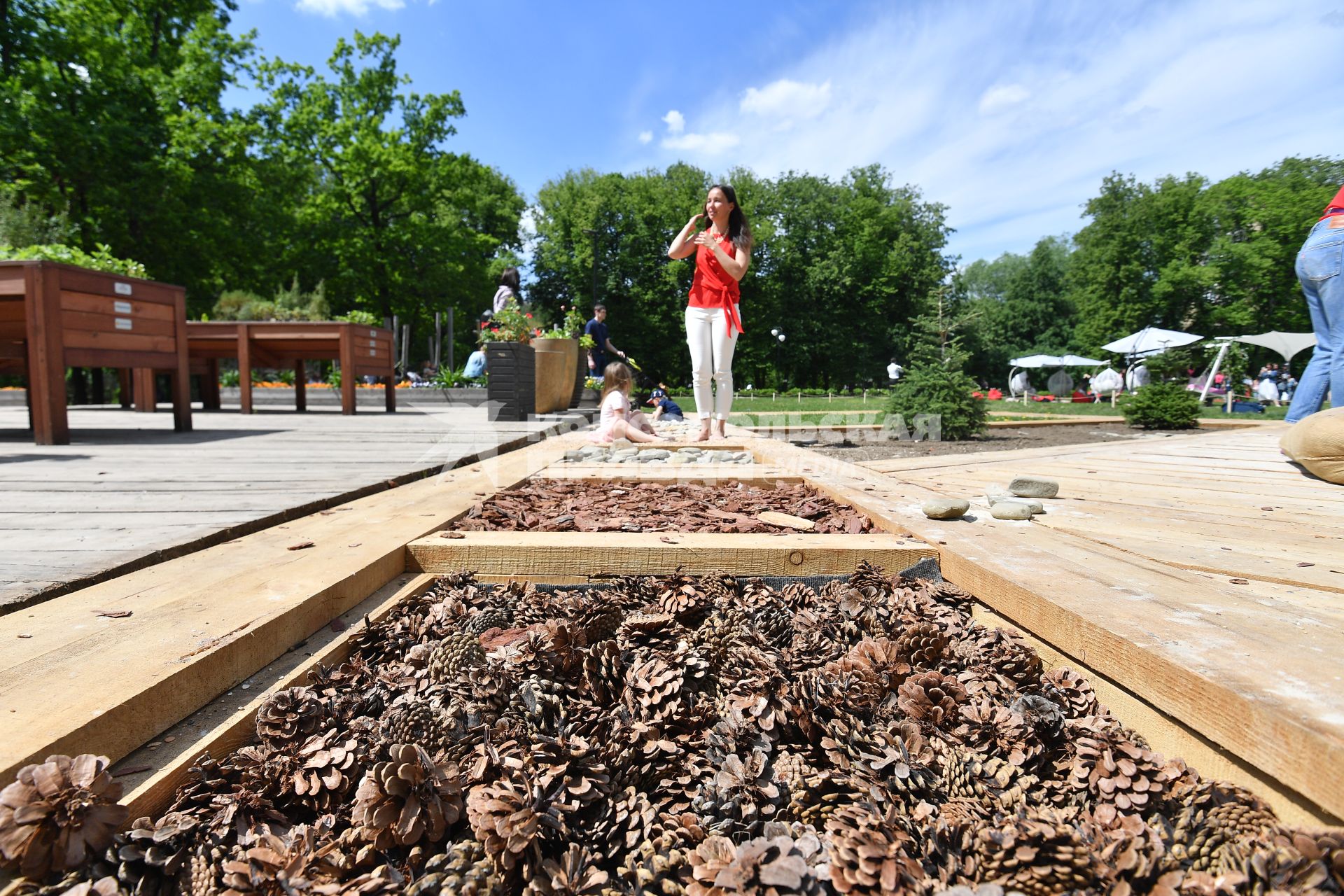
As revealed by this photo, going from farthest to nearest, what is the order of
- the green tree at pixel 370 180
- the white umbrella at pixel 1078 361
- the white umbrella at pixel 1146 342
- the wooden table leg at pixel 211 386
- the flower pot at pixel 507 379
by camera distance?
1. the white umbrella at pixel 1078 361
2. the white umbrella at pixel 1146 342
3. the green tree at pixel 370 180
4. the wooden table leg at pixel 211 386
5. the flower pot at pixel 507 379

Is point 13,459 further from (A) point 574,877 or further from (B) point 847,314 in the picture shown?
(B) point 847,314

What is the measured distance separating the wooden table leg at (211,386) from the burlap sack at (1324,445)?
11765mm

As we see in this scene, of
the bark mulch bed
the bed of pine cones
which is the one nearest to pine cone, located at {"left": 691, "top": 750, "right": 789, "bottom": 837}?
the bed of pine cones

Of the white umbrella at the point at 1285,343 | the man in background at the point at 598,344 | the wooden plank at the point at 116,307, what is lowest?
the wooden plank at the point at 116,307

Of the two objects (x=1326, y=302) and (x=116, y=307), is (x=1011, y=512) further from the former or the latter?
(x=116, y=307)

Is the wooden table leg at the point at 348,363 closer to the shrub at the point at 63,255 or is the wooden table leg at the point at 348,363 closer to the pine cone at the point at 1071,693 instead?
the shrub at the point at 63,255

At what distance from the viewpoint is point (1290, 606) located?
116 centimetres

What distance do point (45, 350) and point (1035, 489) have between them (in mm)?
5680

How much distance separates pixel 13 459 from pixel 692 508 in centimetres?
371

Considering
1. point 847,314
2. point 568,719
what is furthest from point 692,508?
point 847,314

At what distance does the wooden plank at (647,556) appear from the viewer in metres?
1.50

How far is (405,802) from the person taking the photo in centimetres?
75

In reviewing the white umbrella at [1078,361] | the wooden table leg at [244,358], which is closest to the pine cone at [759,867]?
the wooden table leg at [244,358]

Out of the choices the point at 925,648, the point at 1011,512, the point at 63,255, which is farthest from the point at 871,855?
the point at 63,255
